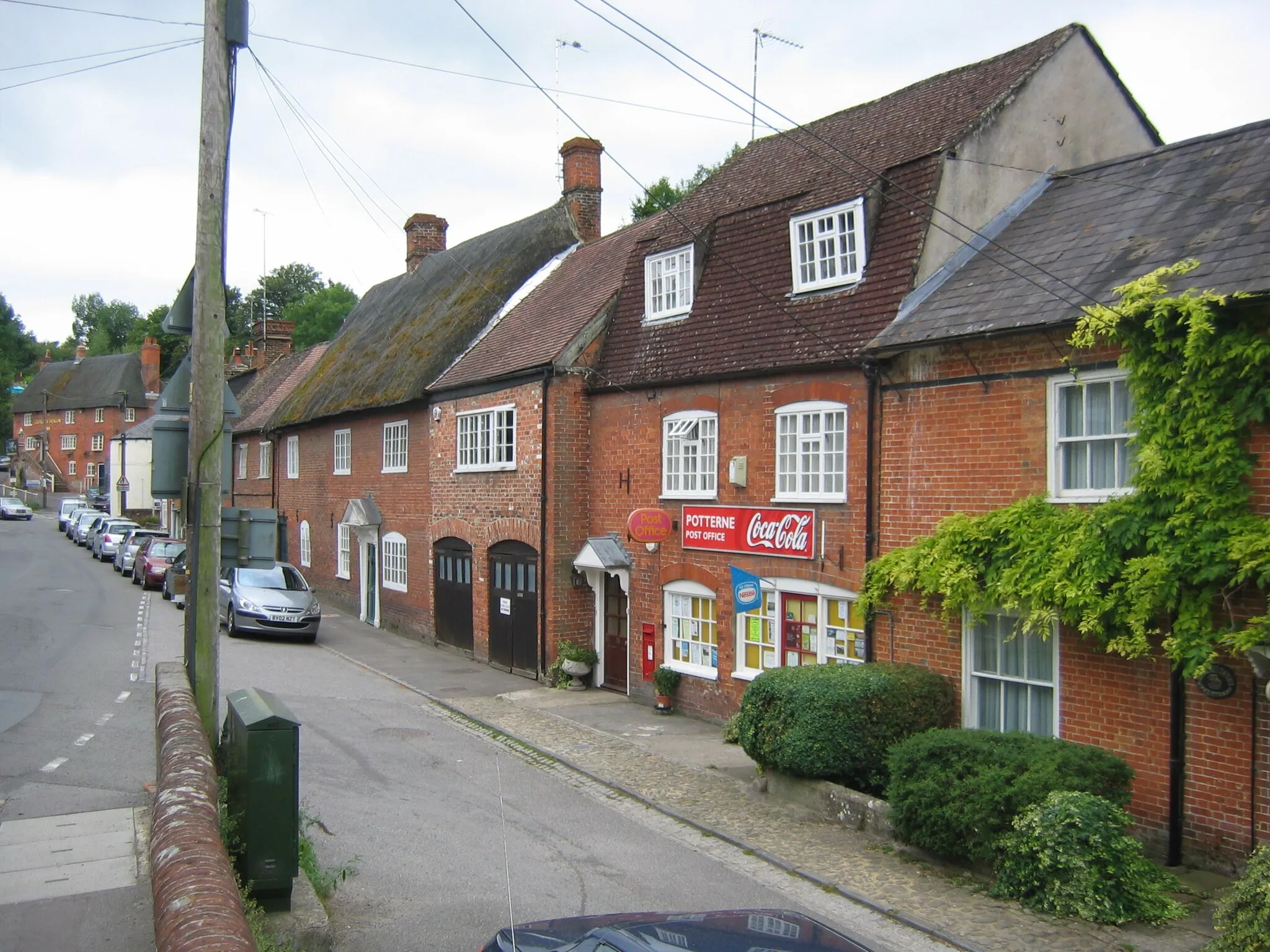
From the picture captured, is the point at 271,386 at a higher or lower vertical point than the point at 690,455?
higher

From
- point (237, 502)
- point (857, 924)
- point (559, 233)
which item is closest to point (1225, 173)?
point (857, 924)

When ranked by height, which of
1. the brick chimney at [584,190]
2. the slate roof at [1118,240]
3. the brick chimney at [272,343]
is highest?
the brick chimney at [584,190]

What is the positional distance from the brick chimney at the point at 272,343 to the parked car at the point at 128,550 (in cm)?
907

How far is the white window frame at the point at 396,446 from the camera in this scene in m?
25.1

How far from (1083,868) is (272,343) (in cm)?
4223

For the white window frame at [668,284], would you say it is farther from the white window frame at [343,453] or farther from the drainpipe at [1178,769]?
the white window frame at [343,453]

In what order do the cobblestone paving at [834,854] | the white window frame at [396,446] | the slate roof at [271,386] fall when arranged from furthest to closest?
the slate roof at [271,386] < the white window frame at [396,446] < the cobblestone paving at [834,854]

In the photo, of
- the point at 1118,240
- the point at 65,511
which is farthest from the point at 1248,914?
the point at 65,511

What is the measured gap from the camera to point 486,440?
21250 mm

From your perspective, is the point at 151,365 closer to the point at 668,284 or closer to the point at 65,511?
the point at 65,511

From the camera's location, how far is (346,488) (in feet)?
95.3

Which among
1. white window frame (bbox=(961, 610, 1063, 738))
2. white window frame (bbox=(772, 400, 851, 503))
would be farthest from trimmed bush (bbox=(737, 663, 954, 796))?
white window frame (bbox=(772, 400, 851, 503))

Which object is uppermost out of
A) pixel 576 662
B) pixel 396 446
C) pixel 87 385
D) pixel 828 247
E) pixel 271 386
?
pixel 87 385

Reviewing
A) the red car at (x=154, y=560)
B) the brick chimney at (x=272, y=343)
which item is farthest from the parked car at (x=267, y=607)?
the brick chimney at (x=272, y=343)
